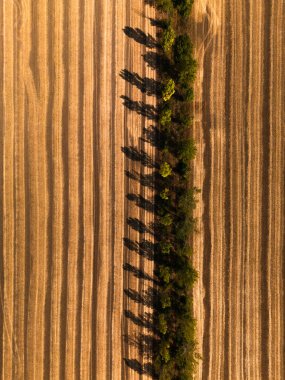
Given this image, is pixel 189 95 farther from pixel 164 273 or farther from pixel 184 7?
pixel 164 273

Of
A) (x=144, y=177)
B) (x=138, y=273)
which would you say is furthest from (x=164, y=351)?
(x=144, y=177)

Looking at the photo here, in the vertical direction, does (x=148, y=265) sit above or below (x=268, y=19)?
below

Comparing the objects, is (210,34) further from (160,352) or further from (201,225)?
(160,352)

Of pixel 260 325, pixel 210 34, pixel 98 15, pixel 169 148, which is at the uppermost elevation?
pixel 98 15

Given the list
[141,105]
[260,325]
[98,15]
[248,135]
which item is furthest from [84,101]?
[260,325]

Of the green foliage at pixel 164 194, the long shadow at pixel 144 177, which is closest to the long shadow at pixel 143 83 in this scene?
the long shadow at pixel 144 177

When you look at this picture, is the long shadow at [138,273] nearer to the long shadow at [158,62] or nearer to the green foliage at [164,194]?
the green foliage at [164,194]

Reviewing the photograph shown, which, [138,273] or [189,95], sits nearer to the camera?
[189,95]
